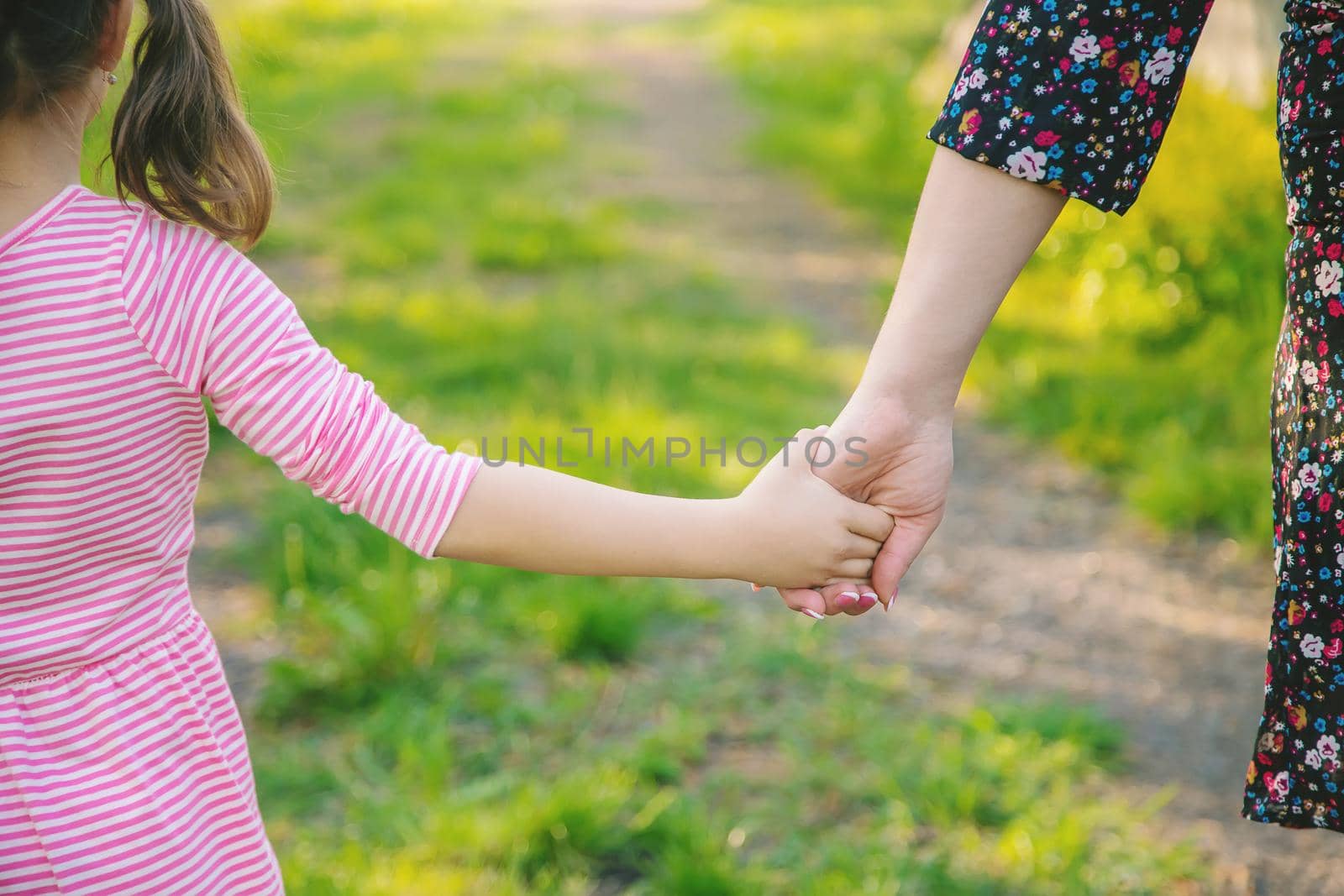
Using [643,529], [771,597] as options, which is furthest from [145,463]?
[771,597]

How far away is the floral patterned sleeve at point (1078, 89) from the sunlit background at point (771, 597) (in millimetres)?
929

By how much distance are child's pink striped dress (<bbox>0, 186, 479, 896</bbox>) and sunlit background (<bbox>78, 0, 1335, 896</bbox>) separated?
2.13 ft

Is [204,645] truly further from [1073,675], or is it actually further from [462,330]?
[462,330]

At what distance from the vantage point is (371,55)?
9.14 metres

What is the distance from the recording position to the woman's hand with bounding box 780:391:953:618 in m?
1.39

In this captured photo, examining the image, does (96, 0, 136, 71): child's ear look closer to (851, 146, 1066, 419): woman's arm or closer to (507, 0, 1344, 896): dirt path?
(851, 146, 1066, 419): woman's arm

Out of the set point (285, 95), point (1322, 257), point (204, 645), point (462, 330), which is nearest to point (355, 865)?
point (204, 645)

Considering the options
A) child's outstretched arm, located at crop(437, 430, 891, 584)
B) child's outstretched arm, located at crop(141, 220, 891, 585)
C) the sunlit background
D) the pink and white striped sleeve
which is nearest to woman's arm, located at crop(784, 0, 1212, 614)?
child's outstretched arm, located at crop(437, 430, 891, 584)

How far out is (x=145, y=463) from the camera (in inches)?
42.3

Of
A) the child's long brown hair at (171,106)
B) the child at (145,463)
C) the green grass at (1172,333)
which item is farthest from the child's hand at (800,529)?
the green grass at (1172,333)

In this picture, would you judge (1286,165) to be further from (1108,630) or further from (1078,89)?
(1108,630)

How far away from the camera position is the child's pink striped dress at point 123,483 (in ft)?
3.32

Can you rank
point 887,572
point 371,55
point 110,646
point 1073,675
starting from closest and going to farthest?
point 110,646, point 887,572, point 1073,675, point 371,55

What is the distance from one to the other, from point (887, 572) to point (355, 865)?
1.02m
